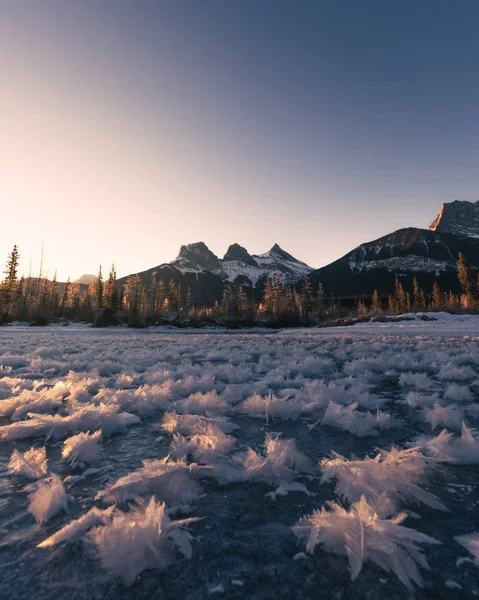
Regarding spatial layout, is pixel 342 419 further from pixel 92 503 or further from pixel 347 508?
pixel 92 503

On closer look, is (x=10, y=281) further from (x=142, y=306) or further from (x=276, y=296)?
(x=276, y=296)

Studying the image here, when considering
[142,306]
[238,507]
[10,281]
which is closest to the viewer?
[238,507]

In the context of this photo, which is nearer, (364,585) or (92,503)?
(364,585)

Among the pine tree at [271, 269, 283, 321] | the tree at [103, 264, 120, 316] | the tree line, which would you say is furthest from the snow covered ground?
the pine tree at [271, 269, 283, 321]

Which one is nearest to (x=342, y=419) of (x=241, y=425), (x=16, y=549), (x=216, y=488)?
(x=241, y=425)

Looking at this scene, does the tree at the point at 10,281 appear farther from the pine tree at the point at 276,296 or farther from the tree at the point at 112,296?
the pine tree at the point at 276,296

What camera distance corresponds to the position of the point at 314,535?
115cm

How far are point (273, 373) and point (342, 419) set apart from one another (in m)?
2.36

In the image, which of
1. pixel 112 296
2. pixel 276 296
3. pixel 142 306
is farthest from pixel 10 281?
pixel 276 296

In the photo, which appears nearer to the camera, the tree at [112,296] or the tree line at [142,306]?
the tree line at [142,306]

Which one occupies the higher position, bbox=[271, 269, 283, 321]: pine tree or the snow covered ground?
bbox=[271, 269, 283, 321]: pine tree

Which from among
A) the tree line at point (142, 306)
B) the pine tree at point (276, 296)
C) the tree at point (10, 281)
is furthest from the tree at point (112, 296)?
the pine tree at point (276, 296)

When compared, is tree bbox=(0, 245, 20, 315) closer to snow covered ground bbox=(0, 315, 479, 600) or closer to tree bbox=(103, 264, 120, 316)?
tree bbox=(103, 264, 120, 316)

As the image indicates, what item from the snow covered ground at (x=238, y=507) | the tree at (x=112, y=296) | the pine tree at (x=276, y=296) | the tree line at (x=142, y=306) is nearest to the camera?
the snow covered ground at (x=238, y=507)
